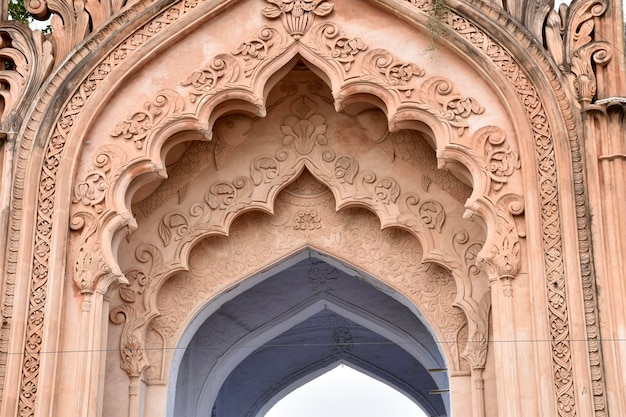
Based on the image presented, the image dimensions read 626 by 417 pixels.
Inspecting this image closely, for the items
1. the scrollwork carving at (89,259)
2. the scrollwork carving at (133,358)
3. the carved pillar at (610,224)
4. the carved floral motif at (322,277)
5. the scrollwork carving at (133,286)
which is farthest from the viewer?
the carved floral motif at (322,277)

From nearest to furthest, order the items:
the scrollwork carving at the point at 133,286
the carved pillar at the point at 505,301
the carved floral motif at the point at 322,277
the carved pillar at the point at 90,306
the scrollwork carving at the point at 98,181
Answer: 1. the carved pillar at the point at 505,301
2. the carved pillar at the point at 90,306
3. the scrollwork carving at the point at 98,181
4. the scrollwork carving at the point at 133,286
5. the carved floral motif at the point at 322,277

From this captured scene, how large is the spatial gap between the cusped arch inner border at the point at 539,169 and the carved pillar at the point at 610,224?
0.08 m

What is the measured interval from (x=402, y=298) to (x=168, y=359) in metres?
1.79

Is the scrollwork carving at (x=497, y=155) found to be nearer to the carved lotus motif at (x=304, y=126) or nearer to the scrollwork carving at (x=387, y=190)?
the scrollwork carving at (x=387, y=190)

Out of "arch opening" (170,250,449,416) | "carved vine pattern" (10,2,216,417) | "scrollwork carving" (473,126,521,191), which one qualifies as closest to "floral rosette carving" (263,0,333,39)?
"carved vine pattern" (10,2,216,417)

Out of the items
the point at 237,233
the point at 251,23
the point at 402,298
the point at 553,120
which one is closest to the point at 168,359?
the point at 237,233

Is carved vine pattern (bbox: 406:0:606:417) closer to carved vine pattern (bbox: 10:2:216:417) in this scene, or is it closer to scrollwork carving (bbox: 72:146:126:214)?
carved vine pattern (bbox: 10:2:216:417)

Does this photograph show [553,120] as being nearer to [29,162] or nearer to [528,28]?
[528,28]

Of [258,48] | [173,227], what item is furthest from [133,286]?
[258,48]

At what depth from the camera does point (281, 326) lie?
36.4ft

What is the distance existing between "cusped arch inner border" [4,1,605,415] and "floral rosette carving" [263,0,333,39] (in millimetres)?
694

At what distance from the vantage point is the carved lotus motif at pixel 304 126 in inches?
370

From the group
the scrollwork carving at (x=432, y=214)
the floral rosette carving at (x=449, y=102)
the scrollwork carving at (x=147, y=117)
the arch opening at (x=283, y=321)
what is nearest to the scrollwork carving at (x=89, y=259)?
the scrollwork carving at (x=147, y=117)

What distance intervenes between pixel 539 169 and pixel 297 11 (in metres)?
2.03
